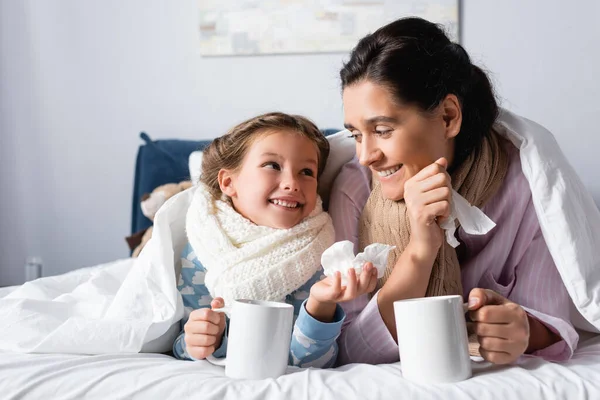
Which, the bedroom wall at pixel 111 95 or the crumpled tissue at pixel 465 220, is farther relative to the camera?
the bedroom wall at pixel 111 95

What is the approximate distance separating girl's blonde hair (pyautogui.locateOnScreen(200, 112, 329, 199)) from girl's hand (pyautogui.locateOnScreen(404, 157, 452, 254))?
30 centimetres

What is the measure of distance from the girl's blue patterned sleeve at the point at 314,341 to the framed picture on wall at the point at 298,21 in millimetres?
1842

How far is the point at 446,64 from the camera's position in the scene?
1.30m

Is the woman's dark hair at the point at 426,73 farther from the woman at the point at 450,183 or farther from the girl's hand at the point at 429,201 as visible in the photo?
the girl's hand at the point at 429,201

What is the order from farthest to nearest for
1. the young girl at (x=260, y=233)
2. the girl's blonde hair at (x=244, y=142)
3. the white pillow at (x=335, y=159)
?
1. the white pillow at (x=335, y=159)
2. the girl's blonde hair at (x=244, y=142)
3. the young girl at (x=260, y=233)

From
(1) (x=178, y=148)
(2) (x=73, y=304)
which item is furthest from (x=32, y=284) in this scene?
(1) (x=178, y=148)

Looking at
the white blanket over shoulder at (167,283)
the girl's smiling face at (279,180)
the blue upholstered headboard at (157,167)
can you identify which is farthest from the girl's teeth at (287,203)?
the blue upholstered headboard at (157,167)

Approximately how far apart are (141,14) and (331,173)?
1917 mm

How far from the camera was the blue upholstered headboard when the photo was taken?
2.75 metres

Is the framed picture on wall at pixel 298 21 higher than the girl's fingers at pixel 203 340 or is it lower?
higher

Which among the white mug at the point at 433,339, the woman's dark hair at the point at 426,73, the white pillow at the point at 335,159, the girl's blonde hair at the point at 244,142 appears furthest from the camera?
the white pillow at the point at 335,159

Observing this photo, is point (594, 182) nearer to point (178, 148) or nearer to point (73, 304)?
point (178, 148)

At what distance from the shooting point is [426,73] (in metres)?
1.29

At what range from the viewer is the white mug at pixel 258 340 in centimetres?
99
